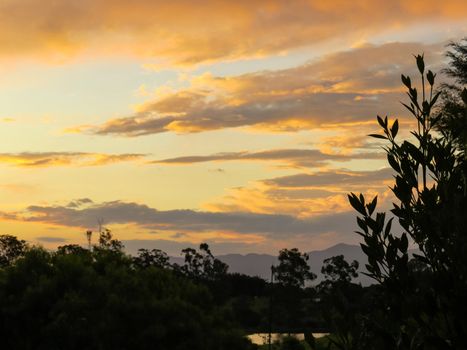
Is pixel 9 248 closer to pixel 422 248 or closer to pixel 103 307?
pixel 103 307

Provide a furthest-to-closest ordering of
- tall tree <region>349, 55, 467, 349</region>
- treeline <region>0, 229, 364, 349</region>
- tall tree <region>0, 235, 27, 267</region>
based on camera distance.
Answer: tall tree <region>0, 235, 27, 267</region> < treeline <region>0, 229, 364, 349</region> < tall tree <region>349, 55, 467, 349</region>

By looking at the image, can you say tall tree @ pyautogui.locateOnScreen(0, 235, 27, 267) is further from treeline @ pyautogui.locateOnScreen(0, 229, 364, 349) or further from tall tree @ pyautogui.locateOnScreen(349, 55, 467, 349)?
tall tree @ pyautogui.locateOnScreen(349, 55, 467, 349)

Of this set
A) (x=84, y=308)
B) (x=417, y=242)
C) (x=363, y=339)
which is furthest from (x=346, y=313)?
(x=84, y=308)

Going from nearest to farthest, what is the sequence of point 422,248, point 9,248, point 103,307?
point 422,248, point 103,307, point 9,248

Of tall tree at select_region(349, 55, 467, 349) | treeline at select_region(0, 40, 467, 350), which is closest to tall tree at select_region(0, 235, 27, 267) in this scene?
treeline at select_region(0, 40, 467, 350)

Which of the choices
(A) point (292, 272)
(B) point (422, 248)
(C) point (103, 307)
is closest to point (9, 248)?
(A) point (292, 272)

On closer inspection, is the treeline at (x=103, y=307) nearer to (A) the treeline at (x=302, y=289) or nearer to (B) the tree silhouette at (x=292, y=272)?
(A) the treeline at (x=302, y=289)

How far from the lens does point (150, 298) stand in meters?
34.6

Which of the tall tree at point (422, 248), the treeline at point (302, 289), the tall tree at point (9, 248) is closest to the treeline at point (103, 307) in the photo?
the treeline at point (302, 289)

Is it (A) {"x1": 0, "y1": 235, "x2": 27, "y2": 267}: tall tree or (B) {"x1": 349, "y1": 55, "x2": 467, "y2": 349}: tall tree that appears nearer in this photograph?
(B) {"x1": 349, "y1": 55, "x2": 467, "y2": 349}: tall tree

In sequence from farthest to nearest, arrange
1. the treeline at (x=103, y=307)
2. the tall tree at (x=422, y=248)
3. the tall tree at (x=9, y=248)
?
the tall tree at (x=9, y=248), the treeline at (x=103, y=307), the tall tree at (x=422, y=248)

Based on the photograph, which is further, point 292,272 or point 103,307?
point 292,272

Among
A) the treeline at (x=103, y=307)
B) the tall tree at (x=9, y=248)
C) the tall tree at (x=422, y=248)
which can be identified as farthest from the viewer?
the tall tree at (x=9, y=248)

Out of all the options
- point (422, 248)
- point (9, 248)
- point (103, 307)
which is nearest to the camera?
point (422, 248)
